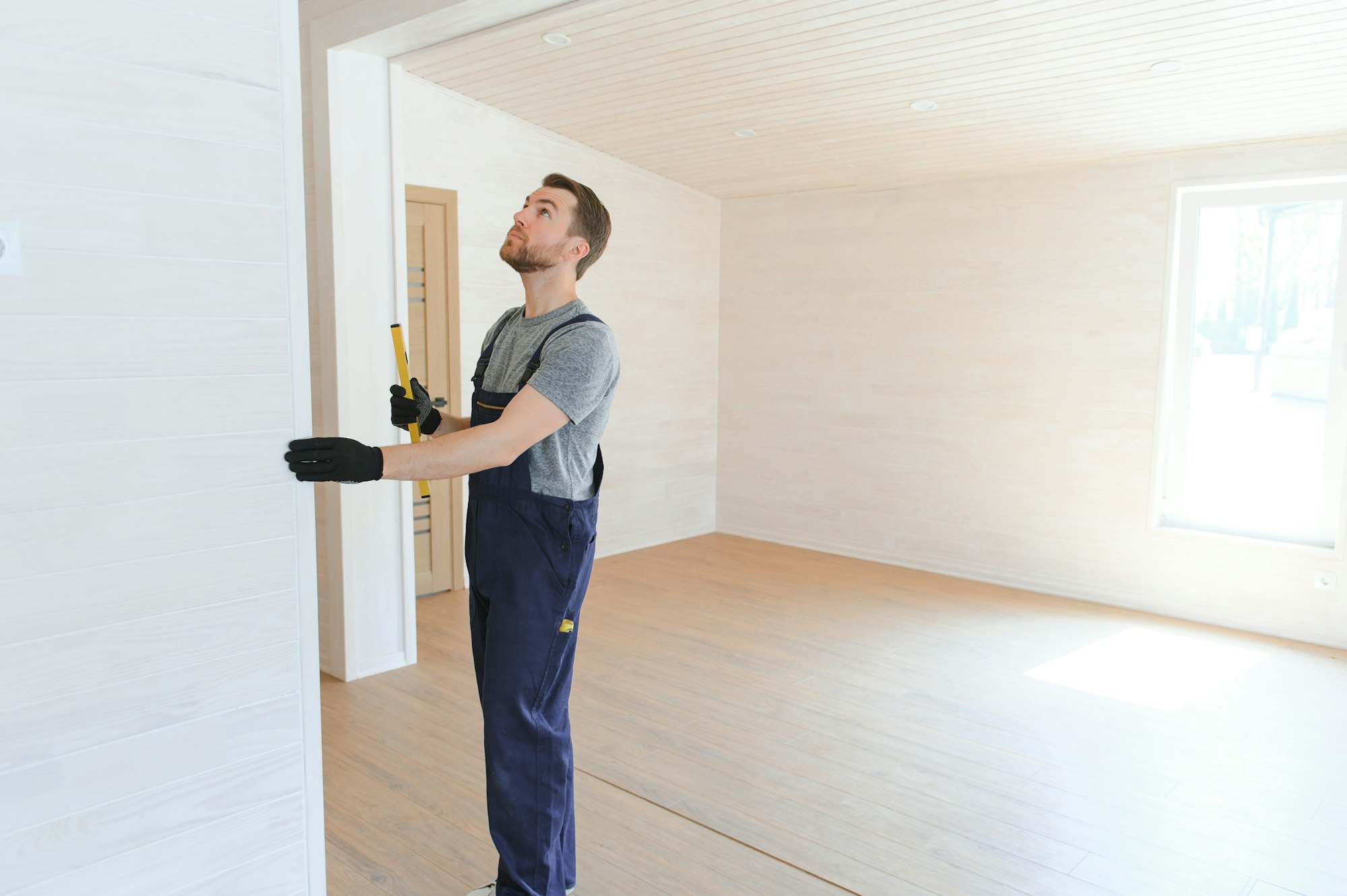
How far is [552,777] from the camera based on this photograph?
6.72 feet

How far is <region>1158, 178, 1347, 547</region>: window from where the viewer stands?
4496mm

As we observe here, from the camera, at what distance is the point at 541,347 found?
2020mm

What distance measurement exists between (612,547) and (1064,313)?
3.02 m

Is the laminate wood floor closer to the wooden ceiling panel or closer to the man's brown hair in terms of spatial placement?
the man's brown hair

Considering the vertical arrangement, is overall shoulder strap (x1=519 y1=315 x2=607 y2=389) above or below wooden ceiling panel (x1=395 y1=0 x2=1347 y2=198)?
below

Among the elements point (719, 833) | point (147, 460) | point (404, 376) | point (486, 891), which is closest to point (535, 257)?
point (404, 376)

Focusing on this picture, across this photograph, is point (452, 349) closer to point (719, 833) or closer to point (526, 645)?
point (719, 833)

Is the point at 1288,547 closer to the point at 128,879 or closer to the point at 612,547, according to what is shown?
the point at 612,547

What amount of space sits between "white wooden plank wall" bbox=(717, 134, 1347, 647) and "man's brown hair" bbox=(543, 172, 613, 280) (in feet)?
12.3

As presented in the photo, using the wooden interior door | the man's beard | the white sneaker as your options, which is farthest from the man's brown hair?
the wooden interior door

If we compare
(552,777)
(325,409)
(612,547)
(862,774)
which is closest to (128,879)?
(552,777)

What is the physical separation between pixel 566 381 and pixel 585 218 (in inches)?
17.2

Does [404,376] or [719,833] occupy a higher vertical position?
[404,376]

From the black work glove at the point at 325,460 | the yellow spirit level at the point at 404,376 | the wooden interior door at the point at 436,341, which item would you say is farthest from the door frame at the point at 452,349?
the black work glove at the point at 325,460
